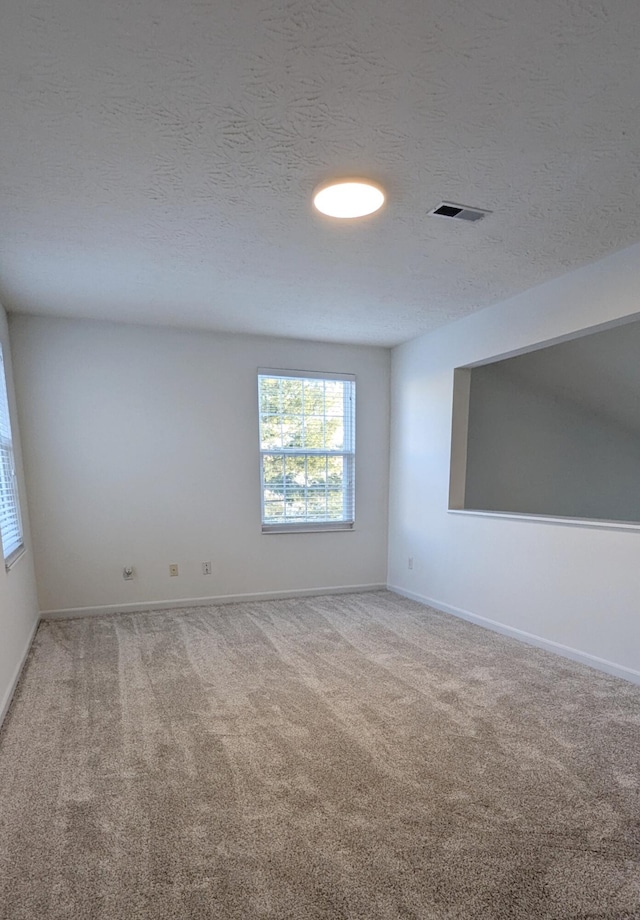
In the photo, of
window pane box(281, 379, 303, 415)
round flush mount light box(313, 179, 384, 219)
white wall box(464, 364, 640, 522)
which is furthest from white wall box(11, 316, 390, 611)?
round flush mount light box(313, 179, 384, 219)

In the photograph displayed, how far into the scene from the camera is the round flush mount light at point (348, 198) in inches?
69.9

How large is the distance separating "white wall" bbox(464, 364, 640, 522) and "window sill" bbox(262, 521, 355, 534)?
4.25 feet

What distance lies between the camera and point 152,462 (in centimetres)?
379

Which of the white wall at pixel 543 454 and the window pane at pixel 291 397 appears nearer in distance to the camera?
the window pane at pixel 291 397

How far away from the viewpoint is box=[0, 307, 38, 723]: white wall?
7.53 ft

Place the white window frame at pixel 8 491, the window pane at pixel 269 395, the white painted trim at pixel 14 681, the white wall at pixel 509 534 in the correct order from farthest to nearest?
the window pane at pixel 269 395 → the white window frame at pixel 8 491 → the white wall at pixel 509 534 → the white painted trim at pixel 14 681

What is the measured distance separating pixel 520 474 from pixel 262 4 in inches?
173

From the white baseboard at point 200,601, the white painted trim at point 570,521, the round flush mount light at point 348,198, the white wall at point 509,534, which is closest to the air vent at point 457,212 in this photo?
the round flush mount light at point 348,198

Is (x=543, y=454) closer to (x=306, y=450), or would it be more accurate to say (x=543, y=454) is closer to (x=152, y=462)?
(x=306, y=450)

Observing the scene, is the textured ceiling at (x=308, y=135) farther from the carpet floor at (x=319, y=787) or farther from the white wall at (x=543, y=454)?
the carpet floor at (x=319, y=787)

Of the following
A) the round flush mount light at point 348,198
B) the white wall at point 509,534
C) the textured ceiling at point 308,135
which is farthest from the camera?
the white wall at point 509,534

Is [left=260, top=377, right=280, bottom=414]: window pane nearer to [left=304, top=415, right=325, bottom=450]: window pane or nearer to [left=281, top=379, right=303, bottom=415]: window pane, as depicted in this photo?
[left=281, top=379, right=303, bottom=415]: window pane

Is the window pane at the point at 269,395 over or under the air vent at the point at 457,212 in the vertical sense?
under

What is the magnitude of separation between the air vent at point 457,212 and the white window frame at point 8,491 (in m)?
2.90
